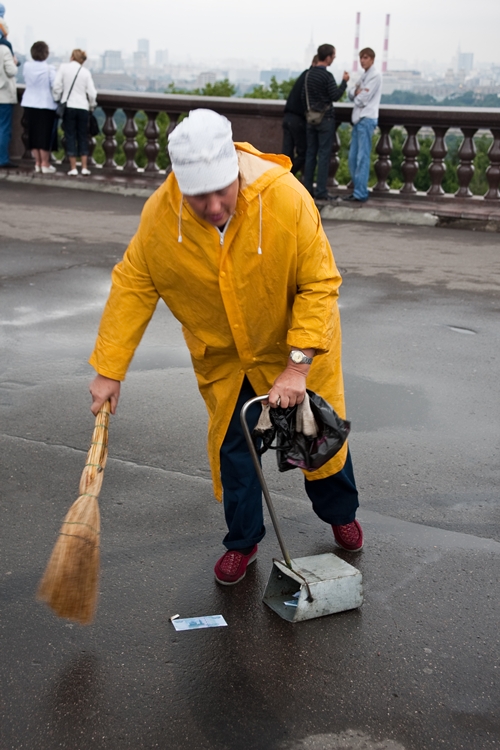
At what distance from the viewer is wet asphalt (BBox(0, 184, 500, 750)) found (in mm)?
2912

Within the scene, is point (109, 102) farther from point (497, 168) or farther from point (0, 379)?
point (0, 379)

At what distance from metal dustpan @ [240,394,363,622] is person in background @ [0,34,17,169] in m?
12.3

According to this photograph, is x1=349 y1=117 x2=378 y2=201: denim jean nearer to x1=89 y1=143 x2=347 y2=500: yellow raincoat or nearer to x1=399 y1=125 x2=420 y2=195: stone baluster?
x1=399 y1=125 x2=420 y2=195: stone baluster

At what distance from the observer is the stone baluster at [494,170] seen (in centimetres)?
1192

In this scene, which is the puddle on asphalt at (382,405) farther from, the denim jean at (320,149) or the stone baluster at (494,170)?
the stone baluster at (494,170)

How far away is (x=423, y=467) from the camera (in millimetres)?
4770

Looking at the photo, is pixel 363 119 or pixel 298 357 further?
pixel 363 119

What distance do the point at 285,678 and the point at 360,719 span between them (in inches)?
12.1

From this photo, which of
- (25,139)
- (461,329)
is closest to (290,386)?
(461,329)

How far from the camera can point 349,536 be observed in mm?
3877

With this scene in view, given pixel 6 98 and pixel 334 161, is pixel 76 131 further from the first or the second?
pixel 334 161

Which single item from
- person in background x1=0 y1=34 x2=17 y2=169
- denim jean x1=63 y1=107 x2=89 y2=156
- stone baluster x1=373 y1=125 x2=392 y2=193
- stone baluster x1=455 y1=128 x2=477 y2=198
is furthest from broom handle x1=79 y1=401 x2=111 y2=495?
person in background x1=0 y1=34 x2=17 y2=169

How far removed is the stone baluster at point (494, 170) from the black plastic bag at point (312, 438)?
9.56 m

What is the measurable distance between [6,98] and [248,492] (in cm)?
1239
